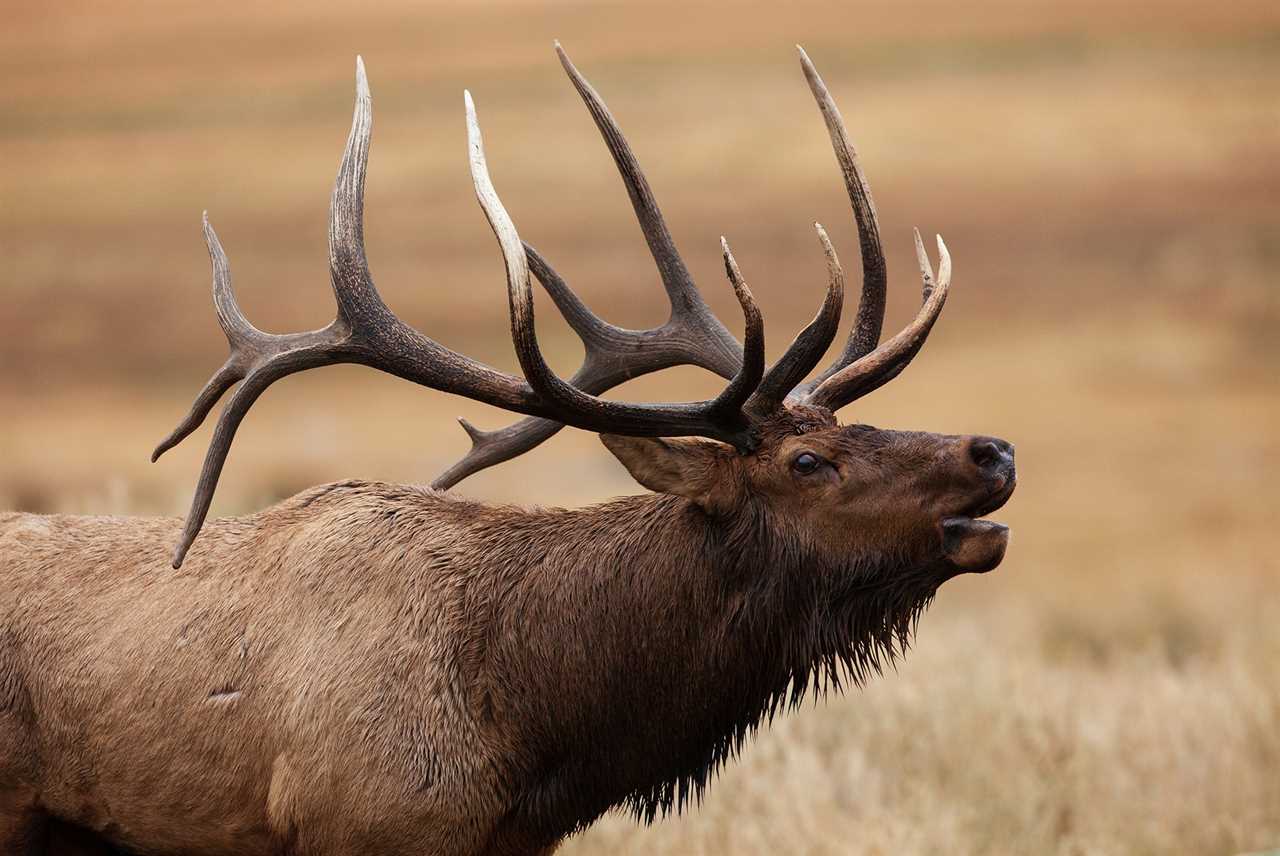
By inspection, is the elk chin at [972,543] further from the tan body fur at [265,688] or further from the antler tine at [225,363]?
the antler tine at [225,363]

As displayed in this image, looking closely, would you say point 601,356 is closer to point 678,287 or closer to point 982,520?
point 678,287

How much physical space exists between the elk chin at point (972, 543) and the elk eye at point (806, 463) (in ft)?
1.23

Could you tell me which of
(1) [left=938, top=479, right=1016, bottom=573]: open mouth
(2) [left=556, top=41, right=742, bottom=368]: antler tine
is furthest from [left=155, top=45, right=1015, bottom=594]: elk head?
(2) [left=556, top=41, right=742, bottom=368]: antler tine

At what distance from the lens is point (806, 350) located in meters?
4.62

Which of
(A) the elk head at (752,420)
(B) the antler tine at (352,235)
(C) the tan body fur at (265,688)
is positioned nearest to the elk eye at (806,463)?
(A) the elk head at (752,420)

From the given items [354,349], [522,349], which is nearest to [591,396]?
[522,349]

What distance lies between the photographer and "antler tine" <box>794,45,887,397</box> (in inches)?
193

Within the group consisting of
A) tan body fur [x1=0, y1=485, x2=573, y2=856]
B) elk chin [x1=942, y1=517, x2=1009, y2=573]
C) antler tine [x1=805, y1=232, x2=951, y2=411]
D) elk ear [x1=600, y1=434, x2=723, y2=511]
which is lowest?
tan body fur [x1=0, y1=485, x2=573, y2=856]

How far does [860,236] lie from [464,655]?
1.60 metres

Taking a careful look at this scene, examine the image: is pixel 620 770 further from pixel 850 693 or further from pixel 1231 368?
pixel 1231 368

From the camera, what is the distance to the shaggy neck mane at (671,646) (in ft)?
15.3

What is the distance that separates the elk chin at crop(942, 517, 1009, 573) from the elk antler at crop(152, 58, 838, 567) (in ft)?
1.93

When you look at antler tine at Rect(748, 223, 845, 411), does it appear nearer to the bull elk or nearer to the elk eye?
the bull elk

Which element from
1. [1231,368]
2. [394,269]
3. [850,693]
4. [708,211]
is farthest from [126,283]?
[850,693]
